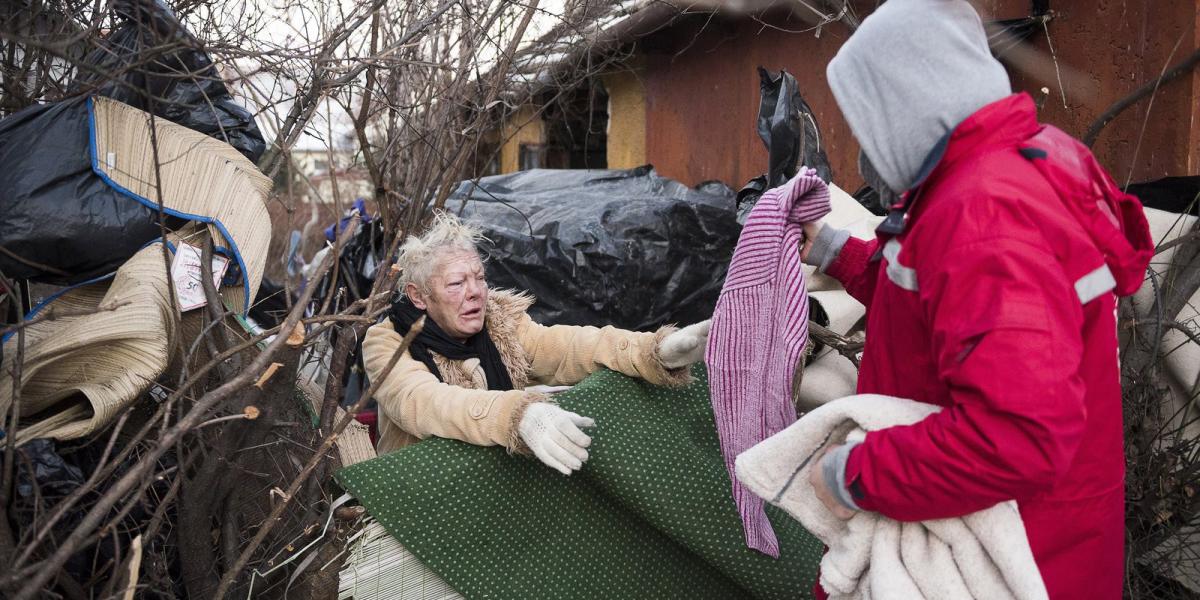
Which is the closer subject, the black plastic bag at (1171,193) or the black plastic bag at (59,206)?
the black plastic bag at (59,206)

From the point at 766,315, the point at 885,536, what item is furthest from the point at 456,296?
the point at 885,536

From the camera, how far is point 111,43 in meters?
3.12

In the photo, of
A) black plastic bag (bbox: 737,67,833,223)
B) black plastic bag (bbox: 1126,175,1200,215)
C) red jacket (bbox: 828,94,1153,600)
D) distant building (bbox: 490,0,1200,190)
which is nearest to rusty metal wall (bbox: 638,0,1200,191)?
distant building (bbox: 490,0,1200,190)

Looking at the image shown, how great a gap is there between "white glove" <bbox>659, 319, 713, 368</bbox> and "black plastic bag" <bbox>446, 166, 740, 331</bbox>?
175 cm

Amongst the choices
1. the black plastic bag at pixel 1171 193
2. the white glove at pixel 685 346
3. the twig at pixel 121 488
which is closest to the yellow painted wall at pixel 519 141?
the black plastic bag at pixel 1171 193

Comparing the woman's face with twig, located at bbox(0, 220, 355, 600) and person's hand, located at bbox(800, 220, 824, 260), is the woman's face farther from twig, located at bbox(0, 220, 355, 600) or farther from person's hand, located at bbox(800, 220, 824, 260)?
person's hand, located at bbox(800, 220, 824, 260)

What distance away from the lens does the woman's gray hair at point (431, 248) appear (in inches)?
130

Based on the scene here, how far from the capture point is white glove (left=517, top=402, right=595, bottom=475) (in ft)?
7.77

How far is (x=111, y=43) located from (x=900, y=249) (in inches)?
113

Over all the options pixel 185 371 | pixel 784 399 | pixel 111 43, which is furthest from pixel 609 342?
pixel 111 43

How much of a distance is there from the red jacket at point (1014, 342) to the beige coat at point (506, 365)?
116cm

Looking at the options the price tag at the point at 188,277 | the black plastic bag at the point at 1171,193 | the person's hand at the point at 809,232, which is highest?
the person's hand at the point at 809,232

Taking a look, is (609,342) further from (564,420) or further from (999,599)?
(999,599)

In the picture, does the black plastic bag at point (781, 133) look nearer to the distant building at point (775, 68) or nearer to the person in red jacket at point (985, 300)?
the distant building at point (775, 68)
